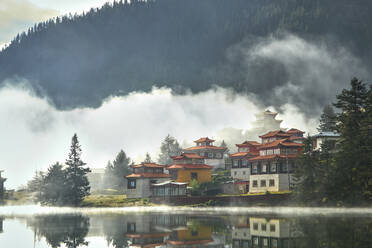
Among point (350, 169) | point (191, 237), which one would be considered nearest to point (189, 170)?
point (350, 169)

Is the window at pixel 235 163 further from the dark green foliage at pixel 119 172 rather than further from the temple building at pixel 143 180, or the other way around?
the dark green foliage at pixel 119 172

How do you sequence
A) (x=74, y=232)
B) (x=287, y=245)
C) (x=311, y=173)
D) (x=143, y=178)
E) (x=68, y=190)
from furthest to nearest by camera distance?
(x=143, y=178)
(x=68, y=190)
(x=311, y=173)
(x=74, y=232)
(x=287, y=245)

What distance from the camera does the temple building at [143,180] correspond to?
110750 millimetres

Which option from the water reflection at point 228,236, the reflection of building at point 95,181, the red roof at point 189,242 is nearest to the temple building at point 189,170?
the reflection of building at point 95,181

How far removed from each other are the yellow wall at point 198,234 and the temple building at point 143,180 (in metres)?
70.0

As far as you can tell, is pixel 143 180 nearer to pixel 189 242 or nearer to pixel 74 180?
pixel 74 180

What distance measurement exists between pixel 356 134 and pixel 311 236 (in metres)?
38.8

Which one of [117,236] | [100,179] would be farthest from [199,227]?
[100,179]

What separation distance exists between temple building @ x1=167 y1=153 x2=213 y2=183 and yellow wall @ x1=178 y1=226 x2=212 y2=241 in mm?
74298

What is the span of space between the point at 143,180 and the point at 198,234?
75.9 m

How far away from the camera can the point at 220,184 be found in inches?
4190

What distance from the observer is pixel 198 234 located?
36250 mm

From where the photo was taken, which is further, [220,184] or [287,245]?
[220,184]

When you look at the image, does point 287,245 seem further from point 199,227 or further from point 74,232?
point 74,232
